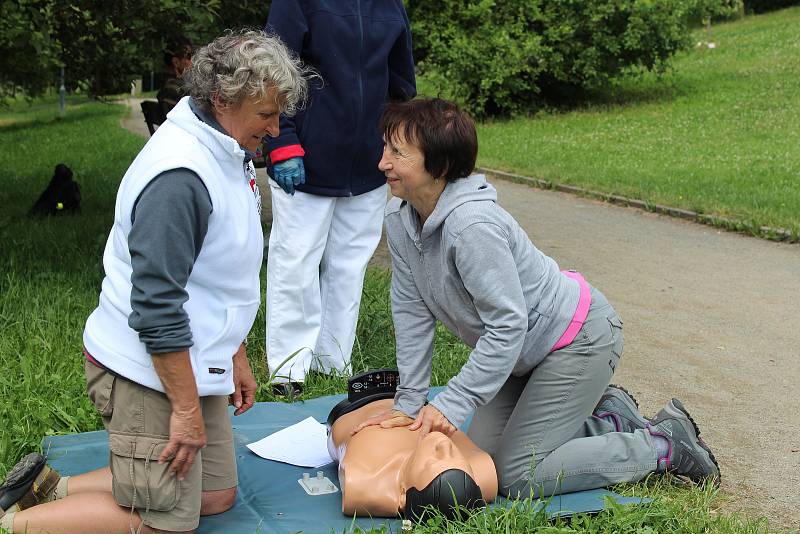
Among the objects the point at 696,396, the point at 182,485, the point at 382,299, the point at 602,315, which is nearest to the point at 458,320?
the point at 602,315

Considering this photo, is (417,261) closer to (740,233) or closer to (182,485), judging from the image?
(182,485)

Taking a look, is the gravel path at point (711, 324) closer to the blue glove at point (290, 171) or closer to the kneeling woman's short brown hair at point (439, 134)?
the kneeling woman's short brown hair at point (439, 134)

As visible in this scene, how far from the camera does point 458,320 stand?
12.0ft

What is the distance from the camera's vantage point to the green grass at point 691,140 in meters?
10.7

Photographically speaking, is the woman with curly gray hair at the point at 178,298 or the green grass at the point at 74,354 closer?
the woman with curly gray hair at the point at 178,298

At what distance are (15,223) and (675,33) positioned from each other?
14118mm

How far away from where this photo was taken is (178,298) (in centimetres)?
291

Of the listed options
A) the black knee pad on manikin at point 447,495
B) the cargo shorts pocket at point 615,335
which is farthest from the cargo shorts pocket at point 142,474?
the cargo shorts pocket at point 615,335

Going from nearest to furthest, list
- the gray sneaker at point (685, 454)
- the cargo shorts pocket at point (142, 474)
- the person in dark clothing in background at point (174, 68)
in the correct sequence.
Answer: the cargo shorts pocket at point (142, 474) < the gray sneaker at point (685, 454) < the person in dark clothing in background at point (174, 68)

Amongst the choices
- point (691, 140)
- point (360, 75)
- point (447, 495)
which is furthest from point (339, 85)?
point (691, 140)

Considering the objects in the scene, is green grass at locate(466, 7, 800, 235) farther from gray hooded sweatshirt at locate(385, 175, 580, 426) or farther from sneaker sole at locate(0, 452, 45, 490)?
sneaker sole at locate(0, 452, 45, 490)

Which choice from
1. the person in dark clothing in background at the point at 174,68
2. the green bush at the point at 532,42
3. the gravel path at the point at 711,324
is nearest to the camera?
the gravel path at the point at 711,324

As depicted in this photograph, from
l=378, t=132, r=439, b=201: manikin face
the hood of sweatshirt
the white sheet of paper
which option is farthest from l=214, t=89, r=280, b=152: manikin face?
Answer: the white sheet of paper

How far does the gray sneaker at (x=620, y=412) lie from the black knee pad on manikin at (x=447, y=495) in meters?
0.98
